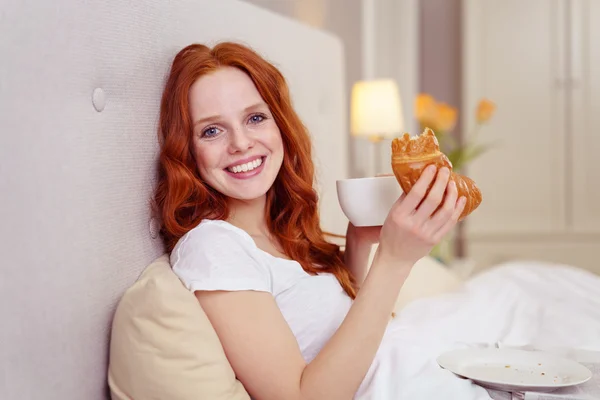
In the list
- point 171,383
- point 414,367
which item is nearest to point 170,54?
point 171,383

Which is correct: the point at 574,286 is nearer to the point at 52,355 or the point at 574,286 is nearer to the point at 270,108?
the point at 270,108

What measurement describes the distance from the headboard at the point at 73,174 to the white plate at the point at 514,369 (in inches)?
23.6

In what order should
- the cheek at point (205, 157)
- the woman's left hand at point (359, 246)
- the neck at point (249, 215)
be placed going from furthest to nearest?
1. the woman's left hand at point (359, 246)
2. the neck at point (249, 215)
3. the cheek at point (205, 157)

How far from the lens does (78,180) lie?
104 centimetres

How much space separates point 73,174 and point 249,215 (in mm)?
424

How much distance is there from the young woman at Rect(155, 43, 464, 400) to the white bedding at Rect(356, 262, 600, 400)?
1.7 inches

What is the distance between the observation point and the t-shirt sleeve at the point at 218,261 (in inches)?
43.3

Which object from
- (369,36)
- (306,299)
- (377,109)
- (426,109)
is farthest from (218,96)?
(369,36)

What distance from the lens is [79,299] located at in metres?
1.05

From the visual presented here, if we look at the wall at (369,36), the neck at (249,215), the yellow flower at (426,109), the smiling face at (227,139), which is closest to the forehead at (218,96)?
the smiling face at (227,139)

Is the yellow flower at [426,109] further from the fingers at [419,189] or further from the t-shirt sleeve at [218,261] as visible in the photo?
the fingers at [419,189]

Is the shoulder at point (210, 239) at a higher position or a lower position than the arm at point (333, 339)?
higher

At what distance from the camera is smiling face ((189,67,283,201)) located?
1.26 meters

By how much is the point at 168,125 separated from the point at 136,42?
0.16 meters
